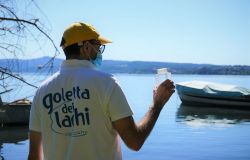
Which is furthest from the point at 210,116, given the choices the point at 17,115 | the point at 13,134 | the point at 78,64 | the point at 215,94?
the point at 78,64

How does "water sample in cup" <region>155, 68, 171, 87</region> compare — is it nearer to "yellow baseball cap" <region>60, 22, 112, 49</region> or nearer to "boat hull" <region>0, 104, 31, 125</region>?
"yellow baseball cap" <region>60, 22, 112, 49</region>

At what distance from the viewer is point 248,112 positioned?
38094mm

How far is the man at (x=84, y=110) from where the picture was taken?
2682 millimetres

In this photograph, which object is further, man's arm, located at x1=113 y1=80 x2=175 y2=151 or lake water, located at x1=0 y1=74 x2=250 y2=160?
lake water, located at x1=0 y1=74 x2=250 y2=160

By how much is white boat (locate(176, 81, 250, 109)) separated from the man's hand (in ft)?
118

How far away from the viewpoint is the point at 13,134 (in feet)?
83.8

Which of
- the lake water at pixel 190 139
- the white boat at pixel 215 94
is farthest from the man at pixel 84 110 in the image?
the white boat at pixel 215 94

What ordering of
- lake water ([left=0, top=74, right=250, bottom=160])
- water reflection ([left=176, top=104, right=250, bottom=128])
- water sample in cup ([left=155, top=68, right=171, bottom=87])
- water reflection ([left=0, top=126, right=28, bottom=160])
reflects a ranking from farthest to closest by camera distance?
water reflection ([left=176, top=104, right=250, bottom=128]), water reflection ([left=0, top=126, right=28, bottom=160]), lake water ([left=0, top=74, right=250, bottom=160]), water sample in cup ([left=155, top=68, right=171, bottom=87])

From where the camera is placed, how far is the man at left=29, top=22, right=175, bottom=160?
106 inches

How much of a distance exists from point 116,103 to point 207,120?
106 ft

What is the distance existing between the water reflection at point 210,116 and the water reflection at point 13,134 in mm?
11500

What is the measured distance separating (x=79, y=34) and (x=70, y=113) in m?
0.48

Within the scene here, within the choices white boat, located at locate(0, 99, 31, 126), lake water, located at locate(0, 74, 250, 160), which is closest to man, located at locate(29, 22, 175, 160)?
lake water, located at locate(0, 74, 250, 160)

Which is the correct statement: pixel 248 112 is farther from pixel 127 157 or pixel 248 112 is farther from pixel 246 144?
pixel 127 157
